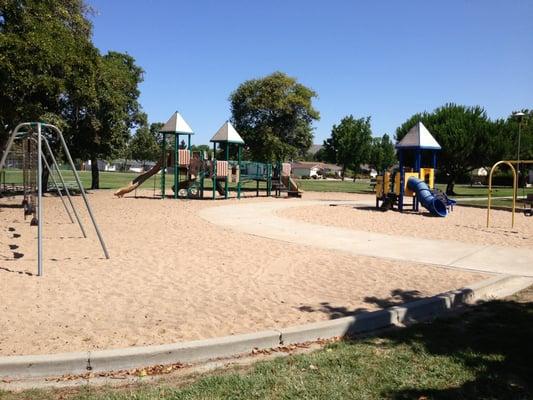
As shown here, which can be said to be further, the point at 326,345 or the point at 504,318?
the point at 504,318

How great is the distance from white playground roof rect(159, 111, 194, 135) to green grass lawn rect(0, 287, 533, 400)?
22.2 meters

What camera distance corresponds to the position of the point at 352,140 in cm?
7225

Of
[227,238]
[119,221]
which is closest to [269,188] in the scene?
[119,221]

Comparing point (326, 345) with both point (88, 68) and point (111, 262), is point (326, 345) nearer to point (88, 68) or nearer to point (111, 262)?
point (111, 262)

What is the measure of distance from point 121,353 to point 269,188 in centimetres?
2548

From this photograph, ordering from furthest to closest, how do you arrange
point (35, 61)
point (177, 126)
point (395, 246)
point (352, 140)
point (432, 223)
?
point (352, 140)
point (177, 126)
point (35, 61)
point (432, 223)
point (395, 246)

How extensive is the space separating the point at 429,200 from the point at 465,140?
22.2 m

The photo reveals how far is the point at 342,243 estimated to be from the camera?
10930 millimetres

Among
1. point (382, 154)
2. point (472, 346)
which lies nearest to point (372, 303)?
point (472, 346)

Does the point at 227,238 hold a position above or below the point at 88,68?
below

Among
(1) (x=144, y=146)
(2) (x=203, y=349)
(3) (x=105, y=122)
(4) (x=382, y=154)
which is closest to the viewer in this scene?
(2) (x=203, y=349)

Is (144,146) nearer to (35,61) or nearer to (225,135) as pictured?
(225,135)

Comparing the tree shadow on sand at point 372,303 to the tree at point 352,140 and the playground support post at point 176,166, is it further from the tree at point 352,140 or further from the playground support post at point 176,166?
the tree at point 352,140

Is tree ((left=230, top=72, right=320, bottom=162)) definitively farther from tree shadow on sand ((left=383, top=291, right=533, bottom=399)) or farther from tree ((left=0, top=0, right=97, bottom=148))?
tree shadow on sand ((left=383, top=291, right=533, bottom=399))
